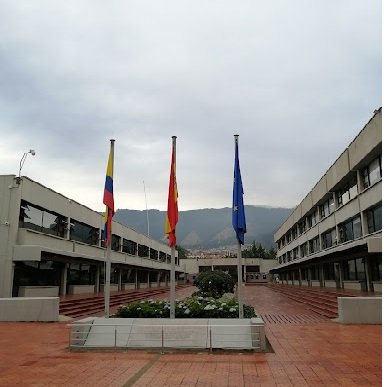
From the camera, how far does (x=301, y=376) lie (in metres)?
7.67

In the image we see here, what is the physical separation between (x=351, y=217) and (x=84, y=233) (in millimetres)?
19655

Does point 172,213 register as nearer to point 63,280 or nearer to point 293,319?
point 293,319

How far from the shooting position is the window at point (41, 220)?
21728 millimetres

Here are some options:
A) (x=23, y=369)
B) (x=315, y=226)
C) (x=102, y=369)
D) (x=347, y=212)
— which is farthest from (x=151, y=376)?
(x=315, y=226)

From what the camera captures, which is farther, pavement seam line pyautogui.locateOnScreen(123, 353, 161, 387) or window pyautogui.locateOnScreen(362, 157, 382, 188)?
window pyautogui.locateOnScreen(362, 157, 382, 188)

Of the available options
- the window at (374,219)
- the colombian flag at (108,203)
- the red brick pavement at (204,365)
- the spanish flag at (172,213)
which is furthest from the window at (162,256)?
the red brick pavement at (204,365)

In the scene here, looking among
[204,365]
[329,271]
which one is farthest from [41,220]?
[329,271]

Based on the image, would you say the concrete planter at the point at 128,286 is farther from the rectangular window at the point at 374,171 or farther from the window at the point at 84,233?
the rectangular window at the point at 374,171

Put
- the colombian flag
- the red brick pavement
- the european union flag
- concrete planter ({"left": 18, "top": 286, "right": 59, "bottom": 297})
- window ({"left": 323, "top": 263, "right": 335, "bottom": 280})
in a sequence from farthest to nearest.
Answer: window ({"left": 323, "top": 263, "right": 335, "bottom": 280}), concrete planter ({"left": 18, "top": 286, "right": 59, "bottom": 297}), the colombian flag, the european union flag, the red brick pavement

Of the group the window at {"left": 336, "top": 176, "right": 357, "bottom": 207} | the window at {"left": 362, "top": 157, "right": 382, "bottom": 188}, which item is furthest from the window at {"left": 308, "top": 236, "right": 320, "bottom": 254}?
the window at {"left": 362, "top": 157, "right": 382, "bottom": 188}

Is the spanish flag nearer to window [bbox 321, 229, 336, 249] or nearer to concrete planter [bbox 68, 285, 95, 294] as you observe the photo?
concrete planter [bbox 68, 285, 95, 294]

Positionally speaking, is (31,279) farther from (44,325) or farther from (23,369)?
(23,369)

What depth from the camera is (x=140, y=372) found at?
8039mm

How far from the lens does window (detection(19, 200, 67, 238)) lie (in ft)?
71.3
